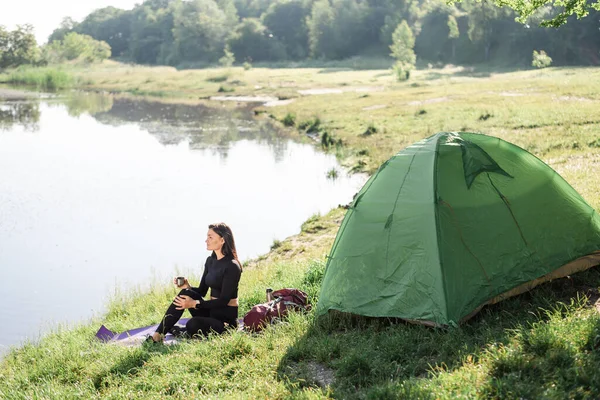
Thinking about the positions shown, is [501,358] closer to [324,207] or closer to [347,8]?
[324,207]

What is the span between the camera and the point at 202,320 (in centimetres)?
758

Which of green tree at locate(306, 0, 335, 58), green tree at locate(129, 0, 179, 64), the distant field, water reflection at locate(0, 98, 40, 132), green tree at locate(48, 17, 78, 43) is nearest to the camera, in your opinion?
the distant field

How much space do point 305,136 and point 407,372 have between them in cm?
2648

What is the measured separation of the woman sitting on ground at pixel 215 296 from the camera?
296 inches

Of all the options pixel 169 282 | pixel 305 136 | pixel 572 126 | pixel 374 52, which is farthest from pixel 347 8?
pixel 169 282

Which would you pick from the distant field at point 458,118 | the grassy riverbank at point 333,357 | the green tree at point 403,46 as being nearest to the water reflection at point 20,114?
the distant field at point 458,118

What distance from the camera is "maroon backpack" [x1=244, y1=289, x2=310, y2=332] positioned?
7.64 meters

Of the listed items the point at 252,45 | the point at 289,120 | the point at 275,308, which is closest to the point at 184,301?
the point at 275,308

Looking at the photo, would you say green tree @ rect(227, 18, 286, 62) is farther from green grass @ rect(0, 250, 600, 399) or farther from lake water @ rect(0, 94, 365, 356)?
green grass @ rect(0, 250, 600, 399)

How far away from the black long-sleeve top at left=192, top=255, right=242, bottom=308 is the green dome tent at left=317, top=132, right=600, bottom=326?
1007 millimetres

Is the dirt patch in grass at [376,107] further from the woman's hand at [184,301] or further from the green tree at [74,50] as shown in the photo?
the green tree at [74,50]

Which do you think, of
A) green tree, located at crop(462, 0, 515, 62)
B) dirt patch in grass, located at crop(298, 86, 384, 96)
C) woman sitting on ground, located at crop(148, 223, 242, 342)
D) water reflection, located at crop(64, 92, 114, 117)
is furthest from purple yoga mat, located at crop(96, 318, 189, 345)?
green tree, located at crop(462, 0, 515, 62)

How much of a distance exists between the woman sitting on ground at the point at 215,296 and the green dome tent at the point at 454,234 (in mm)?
1027

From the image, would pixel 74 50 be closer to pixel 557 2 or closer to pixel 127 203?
pixel 127 203
